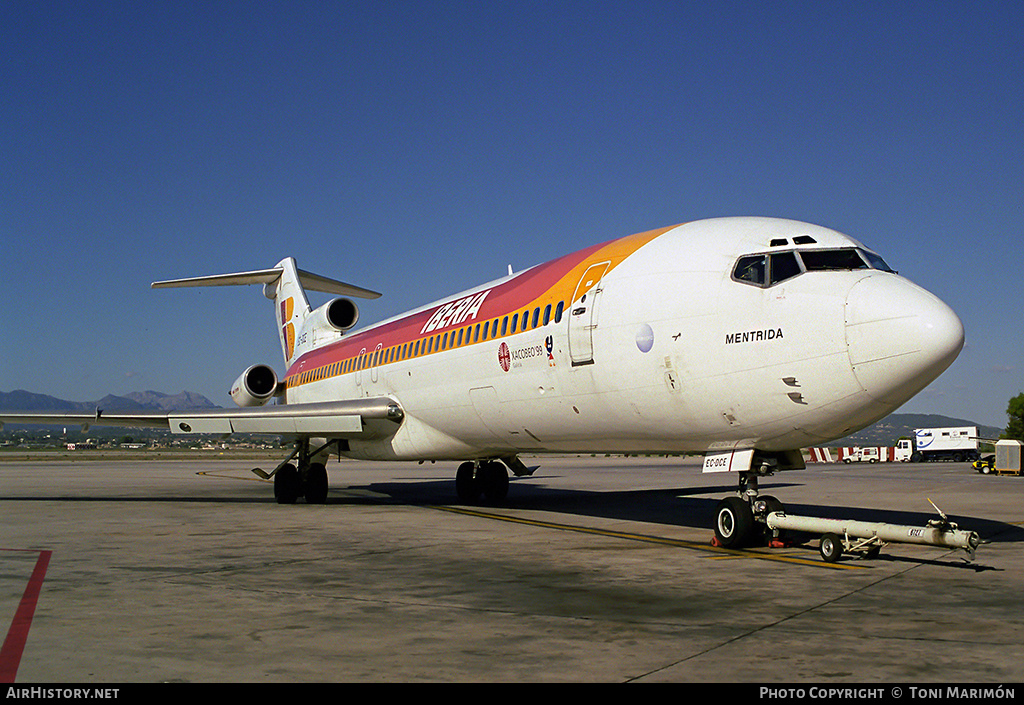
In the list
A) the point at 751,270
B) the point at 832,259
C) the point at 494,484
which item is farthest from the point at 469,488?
the point at 832,259

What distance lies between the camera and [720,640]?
17.3ft

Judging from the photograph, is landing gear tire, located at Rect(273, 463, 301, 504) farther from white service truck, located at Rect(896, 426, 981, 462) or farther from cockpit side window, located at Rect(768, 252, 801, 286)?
white service truck, located at Rect(896, 426, 981, 462)

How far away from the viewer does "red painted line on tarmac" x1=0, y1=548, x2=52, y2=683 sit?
4684mm

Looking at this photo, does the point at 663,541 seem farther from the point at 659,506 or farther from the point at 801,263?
the point at 659,506

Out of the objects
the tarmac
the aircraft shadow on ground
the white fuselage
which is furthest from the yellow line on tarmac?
the aircraft shadow on ground

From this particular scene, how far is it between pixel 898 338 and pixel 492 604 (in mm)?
4773

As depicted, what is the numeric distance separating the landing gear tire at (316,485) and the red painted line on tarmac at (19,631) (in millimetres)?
10644

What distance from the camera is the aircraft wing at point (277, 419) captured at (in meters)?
16.8

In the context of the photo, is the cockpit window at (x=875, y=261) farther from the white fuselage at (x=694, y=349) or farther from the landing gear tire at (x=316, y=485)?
the landing gear tire at (x=316, y=485)

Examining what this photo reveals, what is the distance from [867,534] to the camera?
8750 millimetres

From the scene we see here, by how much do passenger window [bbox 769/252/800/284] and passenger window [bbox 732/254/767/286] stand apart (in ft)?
0.35

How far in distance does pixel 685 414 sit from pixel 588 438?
232 centimetres

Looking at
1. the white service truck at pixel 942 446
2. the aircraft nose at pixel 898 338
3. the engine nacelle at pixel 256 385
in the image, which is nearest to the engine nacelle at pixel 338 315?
the engine nacelle at pixel 256 385
